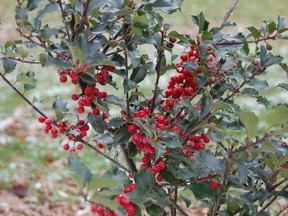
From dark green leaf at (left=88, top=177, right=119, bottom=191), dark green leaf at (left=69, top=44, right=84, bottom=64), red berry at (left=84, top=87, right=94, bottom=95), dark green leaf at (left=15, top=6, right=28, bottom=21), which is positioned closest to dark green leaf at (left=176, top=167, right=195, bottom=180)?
red berry at (left=84, top=87, right=94, bottom=95)

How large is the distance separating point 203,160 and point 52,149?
2.88 metres

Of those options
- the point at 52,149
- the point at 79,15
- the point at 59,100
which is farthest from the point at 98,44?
the point at 52,149

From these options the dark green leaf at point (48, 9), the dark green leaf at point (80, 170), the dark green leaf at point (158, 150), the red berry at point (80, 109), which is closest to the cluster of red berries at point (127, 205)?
the dark green leaf at point (158, 150)

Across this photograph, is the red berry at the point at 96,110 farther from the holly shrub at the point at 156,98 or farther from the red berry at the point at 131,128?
the red berry at the point at 131,128

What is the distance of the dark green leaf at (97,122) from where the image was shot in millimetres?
1620

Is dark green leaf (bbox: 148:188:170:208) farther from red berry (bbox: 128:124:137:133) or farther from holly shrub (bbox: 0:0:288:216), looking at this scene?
red berry (bbox: 128:124:137:133)

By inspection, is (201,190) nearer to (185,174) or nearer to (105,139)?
(185,174)

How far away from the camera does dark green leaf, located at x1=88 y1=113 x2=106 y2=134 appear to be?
5.32 feet

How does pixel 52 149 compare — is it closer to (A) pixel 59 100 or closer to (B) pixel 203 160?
(A) pixel 59 100

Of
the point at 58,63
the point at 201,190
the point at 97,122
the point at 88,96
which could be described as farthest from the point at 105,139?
the point at 58,63

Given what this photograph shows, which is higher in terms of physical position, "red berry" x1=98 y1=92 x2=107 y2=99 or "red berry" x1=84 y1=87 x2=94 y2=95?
"red berry" x1=98 y1=92 x2=107 y2=99

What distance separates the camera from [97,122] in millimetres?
1627

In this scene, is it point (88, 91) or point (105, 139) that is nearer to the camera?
point (88, 91)

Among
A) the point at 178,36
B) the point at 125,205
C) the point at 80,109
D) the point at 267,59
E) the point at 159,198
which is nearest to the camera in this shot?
the point at 125,205
